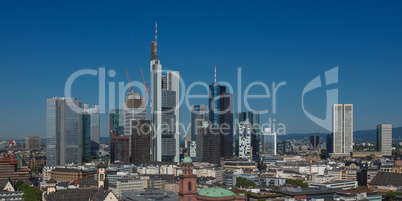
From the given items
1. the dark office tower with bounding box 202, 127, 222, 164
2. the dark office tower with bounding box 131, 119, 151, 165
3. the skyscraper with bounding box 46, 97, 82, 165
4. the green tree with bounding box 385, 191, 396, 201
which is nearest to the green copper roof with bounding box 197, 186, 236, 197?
the green tree with bounding box 385, 191, 396, 201

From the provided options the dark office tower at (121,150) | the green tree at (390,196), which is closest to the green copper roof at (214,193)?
the green tree at (390,196)

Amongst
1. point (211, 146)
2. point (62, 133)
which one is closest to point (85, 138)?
point (62, 133)

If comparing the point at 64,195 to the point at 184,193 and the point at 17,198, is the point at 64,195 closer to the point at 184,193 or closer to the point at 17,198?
the point at 17,198

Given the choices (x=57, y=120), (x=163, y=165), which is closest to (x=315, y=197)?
(x=163, y=165)

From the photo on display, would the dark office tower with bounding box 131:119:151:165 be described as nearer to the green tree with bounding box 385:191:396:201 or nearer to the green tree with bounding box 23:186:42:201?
the green tree with bounding box 23:186:42:201

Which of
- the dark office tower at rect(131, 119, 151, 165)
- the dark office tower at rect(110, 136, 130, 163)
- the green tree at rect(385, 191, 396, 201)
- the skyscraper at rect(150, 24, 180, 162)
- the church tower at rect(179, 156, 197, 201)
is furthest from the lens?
the dark office tower at rect(110, 136, 130, 163)

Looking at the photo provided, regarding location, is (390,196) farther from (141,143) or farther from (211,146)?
(141,143)

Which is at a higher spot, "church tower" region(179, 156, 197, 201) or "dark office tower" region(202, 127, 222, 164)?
"church tower" region(179, 156, 197, 201)
